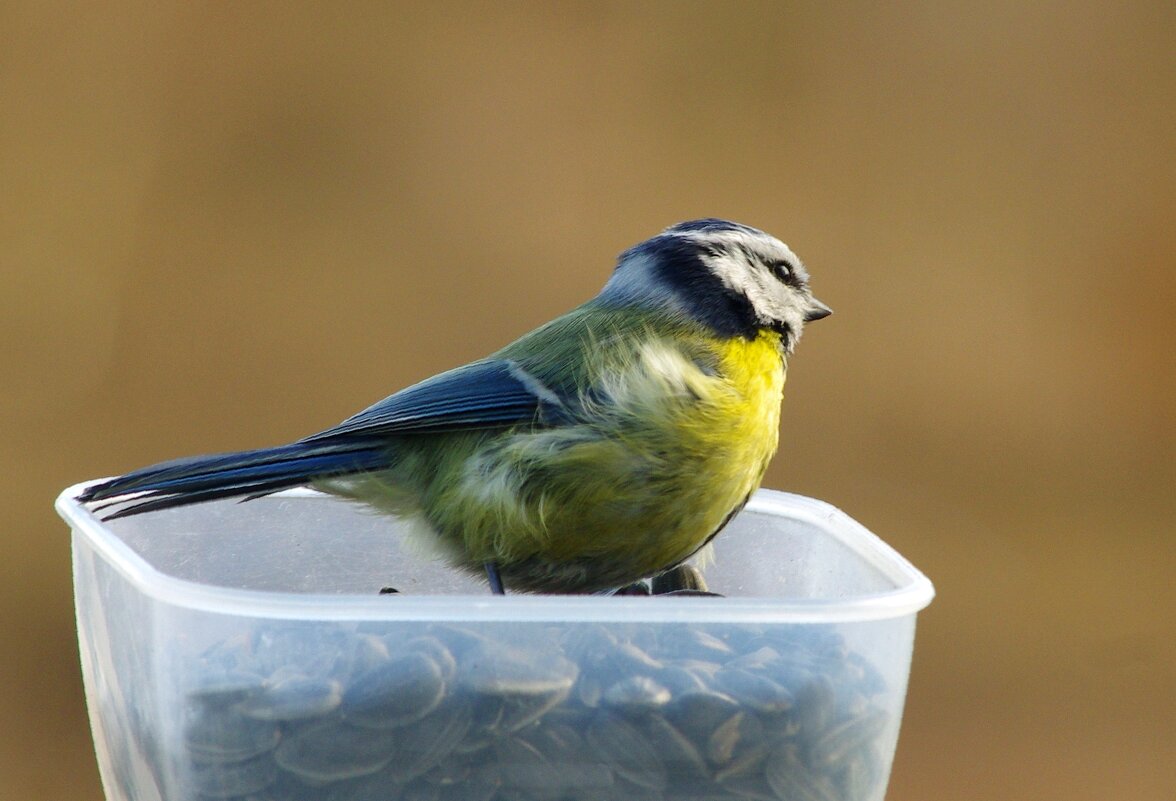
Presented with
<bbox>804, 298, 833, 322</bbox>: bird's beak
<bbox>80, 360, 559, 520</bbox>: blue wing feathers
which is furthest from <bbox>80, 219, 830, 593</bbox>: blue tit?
<bbox>804, 298, 833, 322</bbox>: bird's beak

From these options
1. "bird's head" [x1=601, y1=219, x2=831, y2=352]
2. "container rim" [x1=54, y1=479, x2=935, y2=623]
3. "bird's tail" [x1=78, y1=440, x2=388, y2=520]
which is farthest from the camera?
"bird's head" [x1=601, y1=219, x2=831, y2=352]

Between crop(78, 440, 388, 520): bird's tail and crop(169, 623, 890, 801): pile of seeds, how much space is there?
18 centimetres

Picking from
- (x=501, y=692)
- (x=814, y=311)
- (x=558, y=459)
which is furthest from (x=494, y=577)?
(x=814, y=311)

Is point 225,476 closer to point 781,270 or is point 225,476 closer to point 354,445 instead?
point 354,445

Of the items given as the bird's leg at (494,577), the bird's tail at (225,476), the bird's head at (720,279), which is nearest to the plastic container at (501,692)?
the bird's tail at (225,476)

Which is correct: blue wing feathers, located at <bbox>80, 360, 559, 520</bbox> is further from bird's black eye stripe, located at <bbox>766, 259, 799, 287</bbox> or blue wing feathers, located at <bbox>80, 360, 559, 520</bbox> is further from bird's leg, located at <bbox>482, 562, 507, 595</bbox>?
bird's black eye stripe, located at <bbox>766, 259, 799, 287</bbox>

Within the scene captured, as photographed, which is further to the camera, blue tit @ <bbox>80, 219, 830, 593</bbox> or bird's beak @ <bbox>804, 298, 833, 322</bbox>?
bird's beak @ <bbox>804, 298, 833, 322</bbox>

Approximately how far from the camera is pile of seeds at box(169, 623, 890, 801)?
604mm

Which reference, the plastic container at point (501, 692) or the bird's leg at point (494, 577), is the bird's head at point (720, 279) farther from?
the plastic container at point (501, 692)

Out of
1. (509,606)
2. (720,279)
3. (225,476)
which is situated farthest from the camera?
(720,279)

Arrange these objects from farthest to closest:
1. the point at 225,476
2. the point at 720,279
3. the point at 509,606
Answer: the point at 720,279 < the point at 225,476 < the point at 509,606

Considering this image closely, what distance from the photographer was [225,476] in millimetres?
782

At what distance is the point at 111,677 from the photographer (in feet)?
2.27

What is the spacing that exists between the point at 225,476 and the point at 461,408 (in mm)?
161
